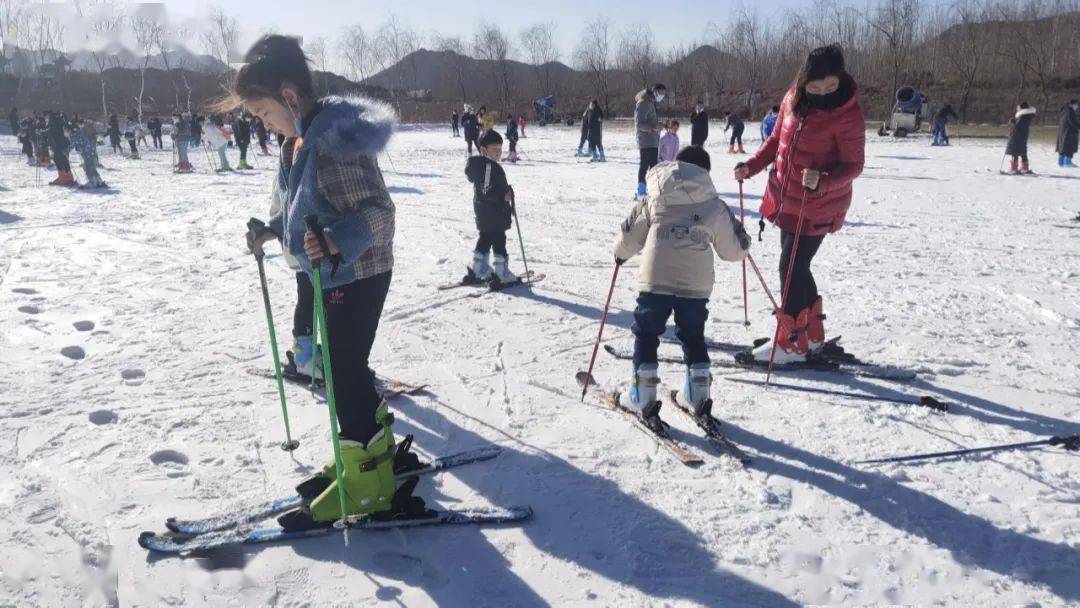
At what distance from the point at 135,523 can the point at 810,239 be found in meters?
3.88

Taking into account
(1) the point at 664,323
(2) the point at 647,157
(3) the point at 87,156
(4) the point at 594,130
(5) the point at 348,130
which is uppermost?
(4) the point at 594,130

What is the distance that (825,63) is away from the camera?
3.55 m

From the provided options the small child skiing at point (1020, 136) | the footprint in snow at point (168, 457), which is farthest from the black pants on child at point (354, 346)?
the small child skiing at point (1020, 136)

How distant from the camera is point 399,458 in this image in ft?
Answer: 10.2

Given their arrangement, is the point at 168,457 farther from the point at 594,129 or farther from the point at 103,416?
the point at 594,129

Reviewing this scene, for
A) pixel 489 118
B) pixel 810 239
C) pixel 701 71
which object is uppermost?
pixel 701 71

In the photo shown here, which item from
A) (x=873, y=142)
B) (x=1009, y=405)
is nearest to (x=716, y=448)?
(x=1009, y=405)

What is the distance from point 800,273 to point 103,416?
14.0 ft

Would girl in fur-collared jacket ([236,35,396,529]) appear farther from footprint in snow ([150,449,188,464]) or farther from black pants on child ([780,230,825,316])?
black pants on child ([780,230,825,316])

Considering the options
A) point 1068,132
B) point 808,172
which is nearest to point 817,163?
point 808,172

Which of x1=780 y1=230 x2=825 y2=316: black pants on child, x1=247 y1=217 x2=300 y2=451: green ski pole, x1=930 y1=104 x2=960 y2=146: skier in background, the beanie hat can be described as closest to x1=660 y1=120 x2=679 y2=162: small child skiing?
x1=780 y1=230 x2=825 y2=316: black pants on child

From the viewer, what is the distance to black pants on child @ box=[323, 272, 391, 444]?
2.62 metres

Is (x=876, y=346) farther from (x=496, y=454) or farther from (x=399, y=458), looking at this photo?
(x=399, y=458)

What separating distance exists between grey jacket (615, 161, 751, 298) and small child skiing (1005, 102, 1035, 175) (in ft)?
43.6
